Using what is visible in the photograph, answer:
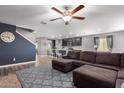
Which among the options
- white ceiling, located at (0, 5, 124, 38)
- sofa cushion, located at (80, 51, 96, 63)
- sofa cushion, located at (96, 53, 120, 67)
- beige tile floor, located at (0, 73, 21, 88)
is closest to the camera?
beige tile floor, located at (0, 73, 21, 88)

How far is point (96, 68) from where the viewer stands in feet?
8.64

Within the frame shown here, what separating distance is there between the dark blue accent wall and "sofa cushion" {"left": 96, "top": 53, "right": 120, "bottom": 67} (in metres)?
4.05

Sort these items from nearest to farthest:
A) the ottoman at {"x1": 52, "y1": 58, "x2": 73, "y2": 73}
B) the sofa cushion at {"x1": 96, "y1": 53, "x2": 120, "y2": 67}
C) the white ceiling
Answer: the white ceiling
the sofa cushion at {"x1": 96, "y1": 53, "x2": 120, "y2": 67}
the ottoman at {"x1": 52, "y1": 58, "x2": 73, "y2": 73}

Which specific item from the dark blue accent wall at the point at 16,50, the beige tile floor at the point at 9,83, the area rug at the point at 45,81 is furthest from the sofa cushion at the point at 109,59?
the dark blue accent wall at the point at 16,50

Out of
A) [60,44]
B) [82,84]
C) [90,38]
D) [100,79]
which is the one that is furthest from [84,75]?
[60,44]

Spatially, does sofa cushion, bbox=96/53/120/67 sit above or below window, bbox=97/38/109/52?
below

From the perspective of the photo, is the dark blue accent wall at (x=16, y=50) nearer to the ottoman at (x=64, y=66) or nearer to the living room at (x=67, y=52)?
the living room at (x=67, y=52)

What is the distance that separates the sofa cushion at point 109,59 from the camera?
3153 mm

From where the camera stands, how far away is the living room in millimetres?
2393

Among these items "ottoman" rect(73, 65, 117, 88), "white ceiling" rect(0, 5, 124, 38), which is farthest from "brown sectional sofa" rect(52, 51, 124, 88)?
"white ceiling" rect(0, 5, 124, 38)

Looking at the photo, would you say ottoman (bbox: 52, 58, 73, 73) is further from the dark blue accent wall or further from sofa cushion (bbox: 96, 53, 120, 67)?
the dark blue accent wall
